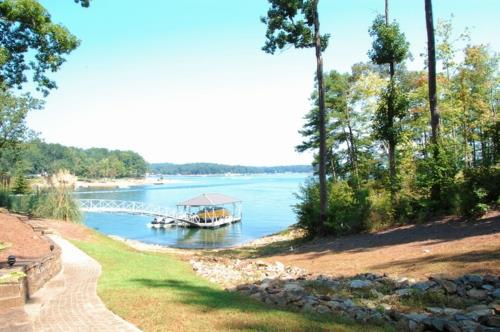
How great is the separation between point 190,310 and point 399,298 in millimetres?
3515

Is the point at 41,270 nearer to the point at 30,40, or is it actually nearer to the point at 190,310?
the point at 190,310

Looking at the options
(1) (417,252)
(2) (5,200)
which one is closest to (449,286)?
(1) (417,252)

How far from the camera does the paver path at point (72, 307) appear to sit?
612 centimetres

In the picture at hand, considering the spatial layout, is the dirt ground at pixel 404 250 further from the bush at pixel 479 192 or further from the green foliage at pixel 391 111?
the green foliage at pixel 391 111

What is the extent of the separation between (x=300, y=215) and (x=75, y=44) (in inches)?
489

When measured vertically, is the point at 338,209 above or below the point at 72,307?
above

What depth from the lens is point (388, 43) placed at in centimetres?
1730

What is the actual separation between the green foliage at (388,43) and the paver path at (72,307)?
13855mm

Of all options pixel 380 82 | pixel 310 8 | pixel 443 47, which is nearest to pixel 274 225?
pixel 380 82

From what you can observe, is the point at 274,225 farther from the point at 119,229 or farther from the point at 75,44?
the point at 75,44

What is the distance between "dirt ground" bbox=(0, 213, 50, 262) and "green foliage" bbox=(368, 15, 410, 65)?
14601mm

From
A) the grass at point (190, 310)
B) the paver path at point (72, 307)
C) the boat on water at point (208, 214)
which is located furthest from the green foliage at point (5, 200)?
the boat on water at point (208, 214)

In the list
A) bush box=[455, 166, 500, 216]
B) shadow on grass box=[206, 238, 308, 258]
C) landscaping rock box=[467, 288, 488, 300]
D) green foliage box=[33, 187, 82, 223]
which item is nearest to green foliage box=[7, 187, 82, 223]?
green foliage box=[33, 187, 82, 223]

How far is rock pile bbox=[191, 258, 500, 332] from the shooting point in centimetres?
548
